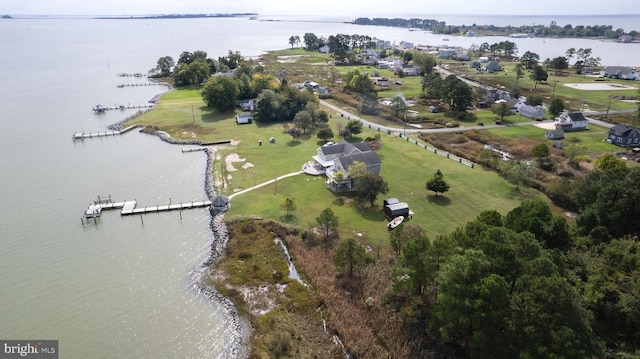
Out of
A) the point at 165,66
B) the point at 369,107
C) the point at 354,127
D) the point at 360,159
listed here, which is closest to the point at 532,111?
the point at 369,107

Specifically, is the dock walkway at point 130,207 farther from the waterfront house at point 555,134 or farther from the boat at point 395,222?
the waterfront house at point 555,134

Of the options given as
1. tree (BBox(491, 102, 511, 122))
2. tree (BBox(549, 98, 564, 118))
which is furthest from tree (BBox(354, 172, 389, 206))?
tree (BBox(549, 98, 564, 118))

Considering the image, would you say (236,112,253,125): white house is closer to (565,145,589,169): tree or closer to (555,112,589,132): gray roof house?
(565,145,589,169): tree

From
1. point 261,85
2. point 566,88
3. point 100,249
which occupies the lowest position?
point 100,249

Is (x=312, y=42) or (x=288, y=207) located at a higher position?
(x=312, y=42)

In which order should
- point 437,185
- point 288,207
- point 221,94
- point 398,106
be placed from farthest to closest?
point 221,94 → point 398,106 → point 437,185 → point 288,207

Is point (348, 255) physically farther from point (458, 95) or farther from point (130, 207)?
point (458, 95)
